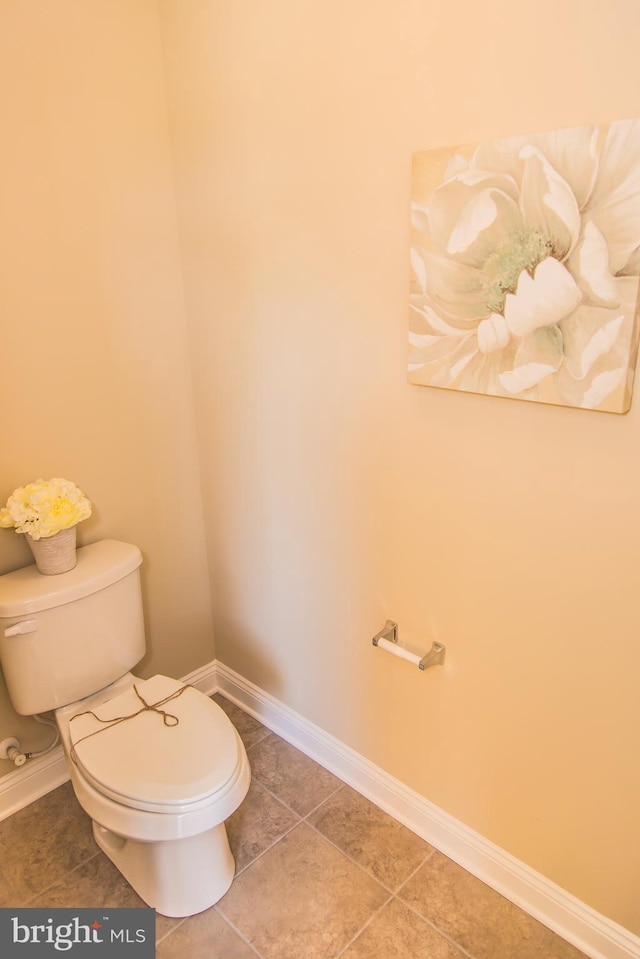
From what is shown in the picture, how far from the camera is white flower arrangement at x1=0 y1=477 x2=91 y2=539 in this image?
5.31 ft

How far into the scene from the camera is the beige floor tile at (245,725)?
2.15m

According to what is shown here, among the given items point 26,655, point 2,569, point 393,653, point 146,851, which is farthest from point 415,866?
point 2,569

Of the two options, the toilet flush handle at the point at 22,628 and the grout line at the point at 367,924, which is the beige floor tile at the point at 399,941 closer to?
the grout line at the point at 367,924

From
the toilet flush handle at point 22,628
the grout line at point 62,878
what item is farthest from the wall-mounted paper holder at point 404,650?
the grout line at point 62,878

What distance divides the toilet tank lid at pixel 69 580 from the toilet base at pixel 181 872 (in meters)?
0.60

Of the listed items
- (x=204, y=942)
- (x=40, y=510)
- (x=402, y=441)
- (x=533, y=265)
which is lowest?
(x=204, y=942)

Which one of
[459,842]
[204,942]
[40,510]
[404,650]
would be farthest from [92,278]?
[459,842]

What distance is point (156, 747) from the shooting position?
1.53 meters

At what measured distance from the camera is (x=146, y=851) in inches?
60.8

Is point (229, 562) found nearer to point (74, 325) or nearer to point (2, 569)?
point (2, 569)

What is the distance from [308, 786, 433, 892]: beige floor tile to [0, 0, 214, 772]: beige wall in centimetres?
91

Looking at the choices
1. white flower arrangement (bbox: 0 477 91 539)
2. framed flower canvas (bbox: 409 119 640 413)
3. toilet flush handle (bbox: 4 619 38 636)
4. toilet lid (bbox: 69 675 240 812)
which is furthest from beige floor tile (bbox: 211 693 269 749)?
framed flower canvas (bbox: 409 119 640 413)

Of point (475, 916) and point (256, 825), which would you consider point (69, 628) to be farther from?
point (475, 916)

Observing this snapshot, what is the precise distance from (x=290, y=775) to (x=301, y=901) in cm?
42
